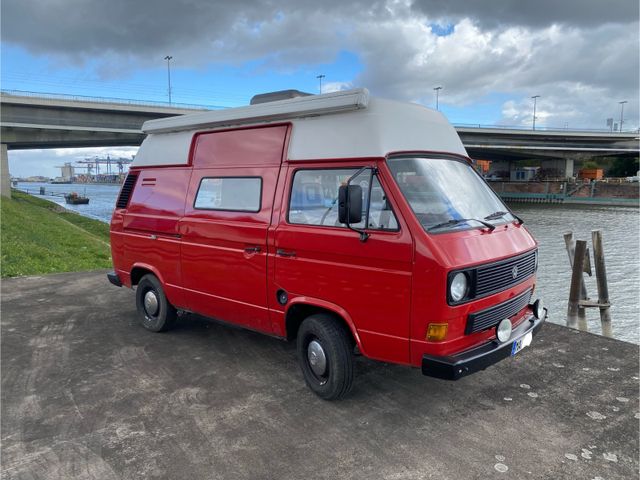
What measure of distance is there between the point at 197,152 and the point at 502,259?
3.59 metres

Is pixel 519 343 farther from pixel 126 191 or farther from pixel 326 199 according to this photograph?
pixel 126 191

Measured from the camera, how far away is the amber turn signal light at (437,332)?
3.58m

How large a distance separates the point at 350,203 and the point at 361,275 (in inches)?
24.5

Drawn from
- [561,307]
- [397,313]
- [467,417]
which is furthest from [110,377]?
[561,307]

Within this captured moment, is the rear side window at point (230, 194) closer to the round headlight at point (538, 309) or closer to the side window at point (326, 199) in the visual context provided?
the side window at point (326, 199)

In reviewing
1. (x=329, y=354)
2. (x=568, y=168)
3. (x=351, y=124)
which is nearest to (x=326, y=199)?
(x=351, y=124)

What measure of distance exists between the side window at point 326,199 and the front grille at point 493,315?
39.9 inches

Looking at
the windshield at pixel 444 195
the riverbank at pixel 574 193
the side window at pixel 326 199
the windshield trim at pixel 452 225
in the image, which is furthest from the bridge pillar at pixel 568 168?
the side window at pixel 326 199

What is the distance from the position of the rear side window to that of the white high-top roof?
554 mm

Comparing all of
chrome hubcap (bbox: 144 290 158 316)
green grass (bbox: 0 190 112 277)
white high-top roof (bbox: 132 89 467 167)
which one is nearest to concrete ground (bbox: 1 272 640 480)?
chrome hubcap (bbox: 144 290 158 316)

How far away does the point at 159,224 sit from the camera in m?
5.83

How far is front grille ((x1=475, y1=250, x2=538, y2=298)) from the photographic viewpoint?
12.4ft

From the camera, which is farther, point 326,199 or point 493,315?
point 326,199

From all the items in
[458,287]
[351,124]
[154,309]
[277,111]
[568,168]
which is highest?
[568,168]
